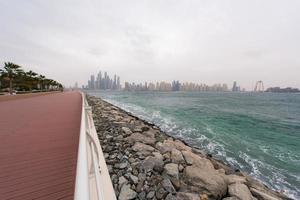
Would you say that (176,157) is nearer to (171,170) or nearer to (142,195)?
(171,170)

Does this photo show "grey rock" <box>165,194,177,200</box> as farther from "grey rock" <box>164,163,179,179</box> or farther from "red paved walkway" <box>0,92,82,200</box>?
"red paved walkway" <box>0,92,82,200</box>

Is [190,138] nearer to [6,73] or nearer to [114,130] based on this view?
[114,130]

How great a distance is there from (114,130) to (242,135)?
885 cm

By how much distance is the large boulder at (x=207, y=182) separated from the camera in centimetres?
364

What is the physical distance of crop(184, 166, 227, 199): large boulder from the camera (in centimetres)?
364

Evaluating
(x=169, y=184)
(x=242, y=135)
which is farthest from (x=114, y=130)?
(x=242, y=135)

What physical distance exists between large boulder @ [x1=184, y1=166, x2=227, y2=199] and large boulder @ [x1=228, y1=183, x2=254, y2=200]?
13cm

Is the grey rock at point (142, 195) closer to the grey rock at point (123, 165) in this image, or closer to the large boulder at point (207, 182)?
the grey rock at point (123, 165)

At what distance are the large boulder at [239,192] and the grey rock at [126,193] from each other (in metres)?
2.22

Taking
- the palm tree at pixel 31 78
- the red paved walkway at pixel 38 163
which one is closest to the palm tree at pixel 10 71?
the palm tree at pixel 31 78

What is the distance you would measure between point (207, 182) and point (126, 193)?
187 centimetres

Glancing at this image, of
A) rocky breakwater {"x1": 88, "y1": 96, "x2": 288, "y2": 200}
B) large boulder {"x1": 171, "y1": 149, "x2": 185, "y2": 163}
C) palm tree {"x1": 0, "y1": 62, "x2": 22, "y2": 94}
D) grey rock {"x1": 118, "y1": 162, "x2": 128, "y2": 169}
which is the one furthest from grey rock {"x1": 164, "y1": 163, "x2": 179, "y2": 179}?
palm tree {"x1": 0, "y1": 62, "x2": 22, "y2": 94}

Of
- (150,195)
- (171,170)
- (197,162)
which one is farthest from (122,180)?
(197,162)

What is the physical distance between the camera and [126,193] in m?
3.23
